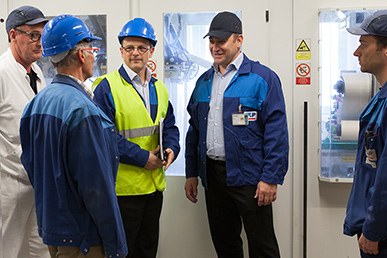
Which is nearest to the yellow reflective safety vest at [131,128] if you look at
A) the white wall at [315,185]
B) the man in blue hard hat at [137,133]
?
the man in blue hard hat at [137,133]

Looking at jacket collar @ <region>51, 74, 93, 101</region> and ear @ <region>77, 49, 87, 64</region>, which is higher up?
ear @ <region>77, 49, 87, 64</region>

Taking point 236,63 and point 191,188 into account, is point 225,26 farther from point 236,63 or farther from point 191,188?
point 191,188

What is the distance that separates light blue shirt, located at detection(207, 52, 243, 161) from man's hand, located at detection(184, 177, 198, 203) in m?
0.26

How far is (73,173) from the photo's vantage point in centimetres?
144

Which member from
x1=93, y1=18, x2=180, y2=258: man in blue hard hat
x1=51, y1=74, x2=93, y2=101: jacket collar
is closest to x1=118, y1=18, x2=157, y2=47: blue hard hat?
x1=93, y1=18, x2=180, y2=258: man in blue hard hat

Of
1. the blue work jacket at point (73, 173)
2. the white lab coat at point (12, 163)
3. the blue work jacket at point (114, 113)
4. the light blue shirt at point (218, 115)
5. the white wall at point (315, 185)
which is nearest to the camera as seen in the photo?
the blue work jacket at point (73, 173)

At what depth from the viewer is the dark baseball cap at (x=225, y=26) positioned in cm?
234

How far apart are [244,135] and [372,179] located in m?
0.82

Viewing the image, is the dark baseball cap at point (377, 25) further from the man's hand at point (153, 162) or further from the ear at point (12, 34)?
the ear at point (12, 34)

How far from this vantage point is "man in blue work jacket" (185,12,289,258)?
228 centimetres

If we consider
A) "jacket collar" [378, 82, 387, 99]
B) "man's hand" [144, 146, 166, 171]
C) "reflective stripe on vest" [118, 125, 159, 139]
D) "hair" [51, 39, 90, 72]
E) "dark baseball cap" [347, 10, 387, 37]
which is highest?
"dark baseball cap" [347, 10, 387, 37]

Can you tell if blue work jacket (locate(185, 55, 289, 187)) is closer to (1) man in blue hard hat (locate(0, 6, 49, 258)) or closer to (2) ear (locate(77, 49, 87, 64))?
(2) ear (locate(77, 49, 87, 64))

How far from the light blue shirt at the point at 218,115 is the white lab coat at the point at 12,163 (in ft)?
3.42

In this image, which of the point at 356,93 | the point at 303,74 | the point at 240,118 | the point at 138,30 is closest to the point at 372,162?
the point at 240,118
